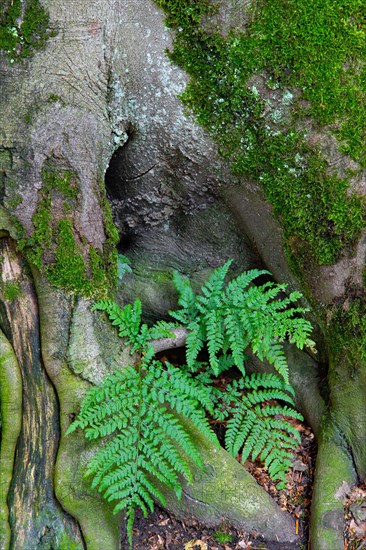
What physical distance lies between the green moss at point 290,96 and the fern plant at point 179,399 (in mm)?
636

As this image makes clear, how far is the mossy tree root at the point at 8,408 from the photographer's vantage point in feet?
11.1

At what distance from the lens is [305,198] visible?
3809 mm

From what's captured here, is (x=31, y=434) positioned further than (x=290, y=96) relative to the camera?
No

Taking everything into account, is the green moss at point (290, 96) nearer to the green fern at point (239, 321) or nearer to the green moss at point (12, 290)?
the green fern at point (239, 321)

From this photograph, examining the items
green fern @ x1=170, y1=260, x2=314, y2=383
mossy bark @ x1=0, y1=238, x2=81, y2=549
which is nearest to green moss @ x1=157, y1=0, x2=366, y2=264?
green fern @ x1=170, y1=260, x2=314, y2=383

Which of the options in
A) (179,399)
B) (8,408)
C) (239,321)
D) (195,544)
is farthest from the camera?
(239,321)

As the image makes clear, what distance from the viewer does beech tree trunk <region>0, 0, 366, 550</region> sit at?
3.45m

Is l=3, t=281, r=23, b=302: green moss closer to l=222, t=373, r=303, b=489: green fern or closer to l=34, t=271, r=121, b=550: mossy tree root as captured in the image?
l=34, t=271, r=121, b=550: mossy tree root

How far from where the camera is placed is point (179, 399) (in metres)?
3.55

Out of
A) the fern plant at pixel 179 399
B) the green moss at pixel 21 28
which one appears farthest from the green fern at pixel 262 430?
the green moss at pixel 21 28

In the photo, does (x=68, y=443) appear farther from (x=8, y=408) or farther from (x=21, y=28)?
Result: (x=21, y=28)

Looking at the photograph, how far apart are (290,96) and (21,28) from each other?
1.86 meters

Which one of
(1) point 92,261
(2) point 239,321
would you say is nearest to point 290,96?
(2) point 239,321

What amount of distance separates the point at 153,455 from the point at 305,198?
207 cm
